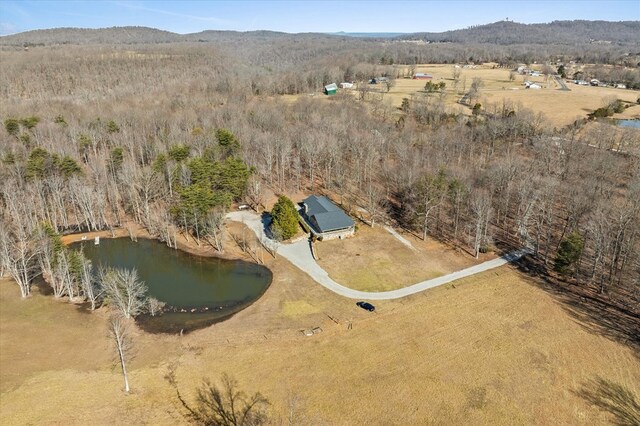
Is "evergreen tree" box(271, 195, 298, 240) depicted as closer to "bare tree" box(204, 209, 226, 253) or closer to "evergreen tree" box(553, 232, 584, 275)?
"bare tree" box(204, 209, 226, 253)

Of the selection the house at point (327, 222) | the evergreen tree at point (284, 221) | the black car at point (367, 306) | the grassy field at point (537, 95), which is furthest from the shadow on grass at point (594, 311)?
the grassy field at point (537, 95)

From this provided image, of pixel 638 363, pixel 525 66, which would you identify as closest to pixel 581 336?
pixel 638 363

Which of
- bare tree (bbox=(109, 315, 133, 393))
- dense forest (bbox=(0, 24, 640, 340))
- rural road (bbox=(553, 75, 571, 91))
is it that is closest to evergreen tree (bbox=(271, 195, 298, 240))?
dense forest (bbox=(0, 24, 640, 340))

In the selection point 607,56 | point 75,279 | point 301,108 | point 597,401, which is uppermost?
point 607,56

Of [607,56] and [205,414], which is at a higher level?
[607,56]

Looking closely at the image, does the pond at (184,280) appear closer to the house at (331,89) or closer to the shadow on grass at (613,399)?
the shadow on grass at (613,399)

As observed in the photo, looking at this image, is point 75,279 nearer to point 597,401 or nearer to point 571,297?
point 597,401

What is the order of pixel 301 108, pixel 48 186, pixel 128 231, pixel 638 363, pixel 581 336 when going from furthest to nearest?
pixel 301 108, pixel 48 186, pixel 128 231, pixel 581 336, pixel 638 363
